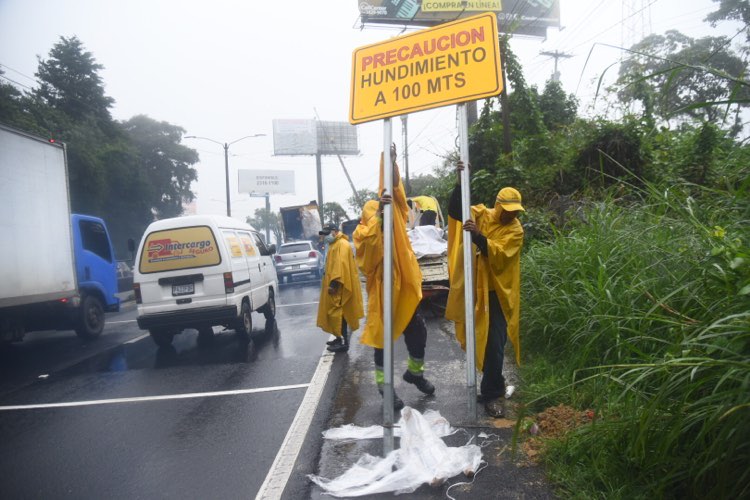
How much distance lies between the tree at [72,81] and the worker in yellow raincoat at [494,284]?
2793 centimetres

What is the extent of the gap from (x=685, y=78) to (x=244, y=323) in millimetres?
6725

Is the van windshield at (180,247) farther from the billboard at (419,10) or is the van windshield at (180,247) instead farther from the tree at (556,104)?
the billboard at (419,10)

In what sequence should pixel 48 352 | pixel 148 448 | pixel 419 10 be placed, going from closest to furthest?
pixel 148 448
pixel 48 352
pixel 419 10

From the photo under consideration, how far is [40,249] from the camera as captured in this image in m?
8.14

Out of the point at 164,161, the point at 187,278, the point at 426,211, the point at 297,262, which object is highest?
the point at 164,161

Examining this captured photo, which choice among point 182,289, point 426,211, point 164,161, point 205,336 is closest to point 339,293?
point 182,289

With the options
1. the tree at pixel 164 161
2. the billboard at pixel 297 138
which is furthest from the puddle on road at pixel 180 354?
the billboard at pixel 297 138

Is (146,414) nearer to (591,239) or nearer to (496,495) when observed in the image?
(496,495)

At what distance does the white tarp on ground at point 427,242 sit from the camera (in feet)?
30.2

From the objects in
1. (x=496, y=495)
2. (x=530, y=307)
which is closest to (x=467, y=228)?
(x=496, y=495)

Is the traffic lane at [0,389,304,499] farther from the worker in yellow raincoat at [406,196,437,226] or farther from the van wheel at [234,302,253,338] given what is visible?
the worker in yellow raincoat at [406,196,437,226]

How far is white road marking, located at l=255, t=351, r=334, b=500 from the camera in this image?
3.15 metres

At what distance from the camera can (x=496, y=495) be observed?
9.46 ft

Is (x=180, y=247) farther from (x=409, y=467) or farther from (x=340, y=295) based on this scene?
(x=409, y=467)
